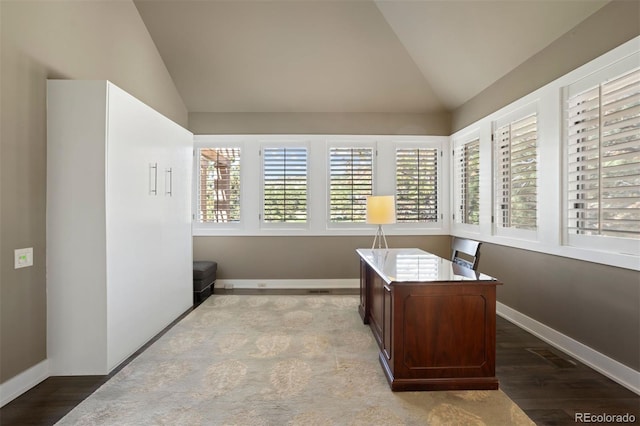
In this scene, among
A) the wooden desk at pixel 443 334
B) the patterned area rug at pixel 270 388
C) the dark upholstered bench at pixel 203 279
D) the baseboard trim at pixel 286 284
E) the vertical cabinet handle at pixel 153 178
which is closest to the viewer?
the patterned area rug at pixel 270 388

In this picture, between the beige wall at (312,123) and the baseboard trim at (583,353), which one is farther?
the beige wall at (312,123)

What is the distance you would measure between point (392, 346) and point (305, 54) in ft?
12.0

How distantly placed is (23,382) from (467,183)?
5030 millimetres

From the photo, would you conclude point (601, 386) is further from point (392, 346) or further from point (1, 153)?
point (1, 153)

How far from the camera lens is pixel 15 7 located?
2215 mm

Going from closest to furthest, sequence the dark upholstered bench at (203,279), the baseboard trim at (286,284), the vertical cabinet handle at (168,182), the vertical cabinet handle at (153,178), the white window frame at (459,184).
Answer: the vertical cabinet handle at (153,178) → the vertical cabinet handle at (168,182) → the white window frame at (459,184) → the dark upholstered bench at (203,279) → the baseboard trim at (286,284)

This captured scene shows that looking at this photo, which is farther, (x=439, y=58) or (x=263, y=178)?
(x=263, y=178)

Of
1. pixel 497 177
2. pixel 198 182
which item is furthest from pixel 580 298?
pixel 198 182

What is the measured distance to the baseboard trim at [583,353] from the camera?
2277 millimetres

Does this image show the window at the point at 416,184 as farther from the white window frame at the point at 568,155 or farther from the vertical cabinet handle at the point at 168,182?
the vertical cabinet handle at the point at 168,182

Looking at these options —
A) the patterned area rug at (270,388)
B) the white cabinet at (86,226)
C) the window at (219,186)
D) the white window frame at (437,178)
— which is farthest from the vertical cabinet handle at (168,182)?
the white window frame at (437,178)

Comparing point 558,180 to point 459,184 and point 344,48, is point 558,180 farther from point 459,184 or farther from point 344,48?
point 344,48

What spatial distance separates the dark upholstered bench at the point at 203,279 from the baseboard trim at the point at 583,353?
3766 mm

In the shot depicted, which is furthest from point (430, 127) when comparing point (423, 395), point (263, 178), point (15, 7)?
point (15, 7)
